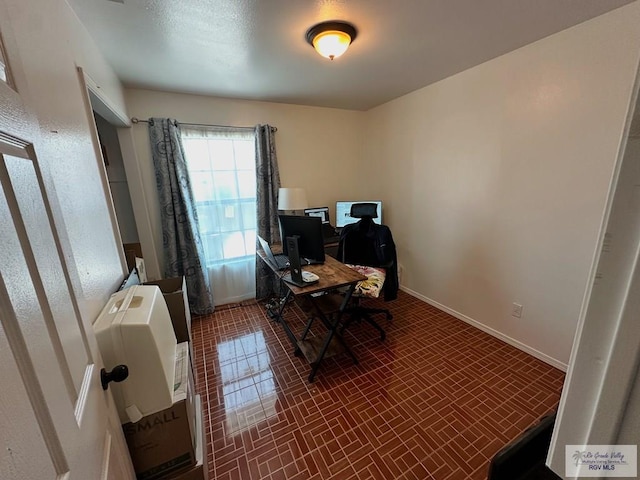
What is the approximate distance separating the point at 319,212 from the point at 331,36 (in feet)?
6.91

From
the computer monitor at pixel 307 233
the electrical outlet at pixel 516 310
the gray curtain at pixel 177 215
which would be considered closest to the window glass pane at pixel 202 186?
the gray curtain at pixel 177 215

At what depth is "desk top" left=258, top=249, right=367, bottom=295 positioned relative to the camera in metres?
1.83

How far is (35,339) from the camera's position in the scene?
461mm

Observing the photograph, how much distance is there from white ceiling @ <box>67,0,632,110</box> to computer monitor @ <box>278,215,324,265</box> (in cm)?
125

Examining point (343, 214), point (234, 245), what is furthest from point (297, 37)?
point (234, 245)

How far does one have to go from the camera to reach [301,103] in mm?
3215

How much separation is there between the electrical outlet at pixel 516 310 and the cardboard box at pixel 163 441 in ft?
8.30

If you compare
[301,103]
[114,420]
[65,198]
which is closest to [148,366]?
[114,420]

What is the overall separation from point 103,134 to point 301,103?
217 centimetres

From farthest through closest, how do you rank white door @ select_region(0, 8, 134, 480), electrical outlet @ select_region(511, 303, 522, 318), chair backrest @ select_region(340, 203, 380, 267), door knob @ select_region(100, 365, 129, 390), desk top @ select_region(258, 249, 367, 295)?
chair backrest @ select_region(340, 203, 380, 267) < electrical outlet @ select_region(511, 303, 522, 318) < desk top @ select_region(258, 249, 367, 295) < door knob @ select_region(100, 365, 129, 390) < white door @ select_region(0, 8, 134, 480)

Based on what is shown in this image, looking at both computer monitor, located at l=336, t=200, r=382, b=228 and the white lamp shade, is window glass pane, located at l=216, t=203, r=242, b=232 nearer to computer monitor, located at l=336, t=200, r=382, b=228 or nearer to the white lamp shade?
the white lamp shade

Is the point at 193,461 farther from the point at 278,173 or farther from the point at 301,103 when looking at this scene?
the point at 301,103

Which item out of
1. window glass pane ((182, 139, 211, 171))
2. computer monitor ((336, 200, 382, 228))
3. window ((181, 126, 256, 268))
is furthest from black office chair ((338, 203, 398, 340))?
window glass pane ((182, 139, 211, 171))

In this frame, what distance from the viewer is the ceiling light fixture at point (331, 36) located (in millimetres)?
1604
